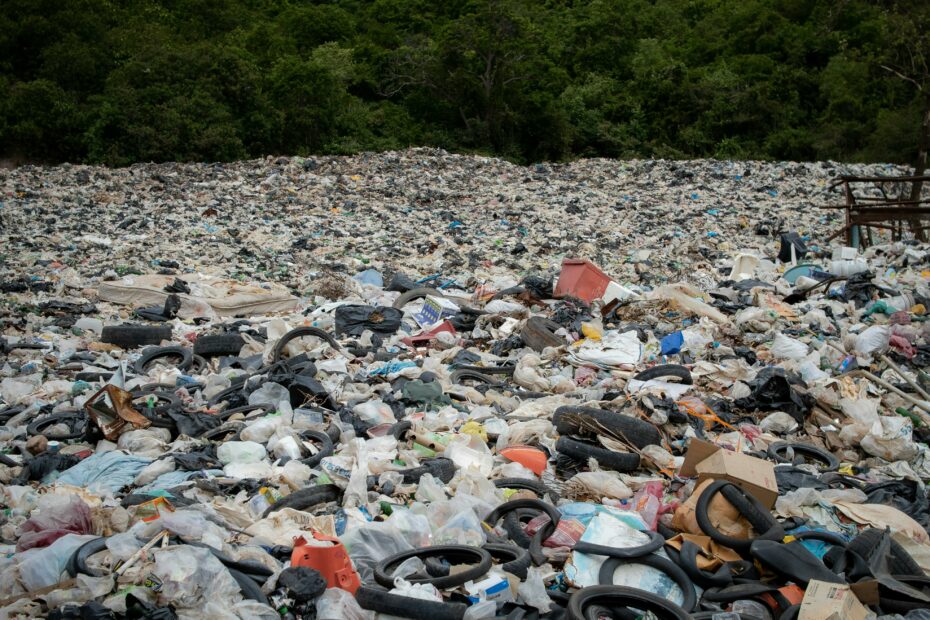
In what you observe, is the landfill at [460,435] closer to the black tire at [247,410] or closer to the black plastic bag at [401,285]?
the black tire at [247,410]

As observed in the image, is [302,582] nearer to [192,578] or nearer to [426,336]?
[192,578]

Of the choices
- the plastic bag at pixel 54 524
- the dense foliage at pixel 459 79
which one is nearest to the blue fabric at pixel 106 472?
the plastic bag at pixel 54 524

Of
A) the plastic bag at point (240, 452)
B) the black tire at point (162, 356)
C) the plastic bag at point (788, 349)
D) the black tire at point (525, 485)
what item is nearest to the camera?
the black tire at point (525, 485)

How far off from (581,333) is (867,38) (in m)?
24.9

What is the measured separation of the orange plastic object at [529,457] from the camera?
3.85 meters

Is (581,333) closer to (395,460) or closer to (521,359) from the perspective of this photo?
(521,359)

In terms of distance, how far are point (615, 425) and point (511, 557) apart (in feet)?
4.05

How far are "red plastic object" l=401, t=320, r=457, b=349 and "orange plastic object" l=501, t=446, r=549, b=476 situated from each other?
2.48m

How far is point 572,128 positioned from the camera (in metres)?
24.2

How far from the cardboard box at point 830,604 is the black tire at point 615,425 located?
49.9 inches

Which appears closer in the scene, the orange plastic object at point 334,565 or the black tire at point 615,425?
the orange plastic object at point 334,565

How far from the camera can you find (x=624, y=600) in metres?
2.68

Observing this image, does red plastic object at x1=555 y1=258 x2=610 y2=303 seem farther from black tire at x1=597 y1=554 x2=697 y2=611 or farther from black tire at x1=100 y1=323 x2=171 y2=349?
black tire at x1=597 y1=554 x2=697 y2=611

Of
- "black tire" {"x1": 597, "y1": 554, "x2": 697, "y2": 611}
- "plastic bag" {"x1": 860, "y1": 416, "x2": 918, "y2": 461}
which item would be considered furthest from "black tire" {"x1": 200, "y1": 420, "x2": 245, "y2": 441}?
"plastic bag" {"x1": 860, "y1": 416, "x2": 918, "y2": 461}
